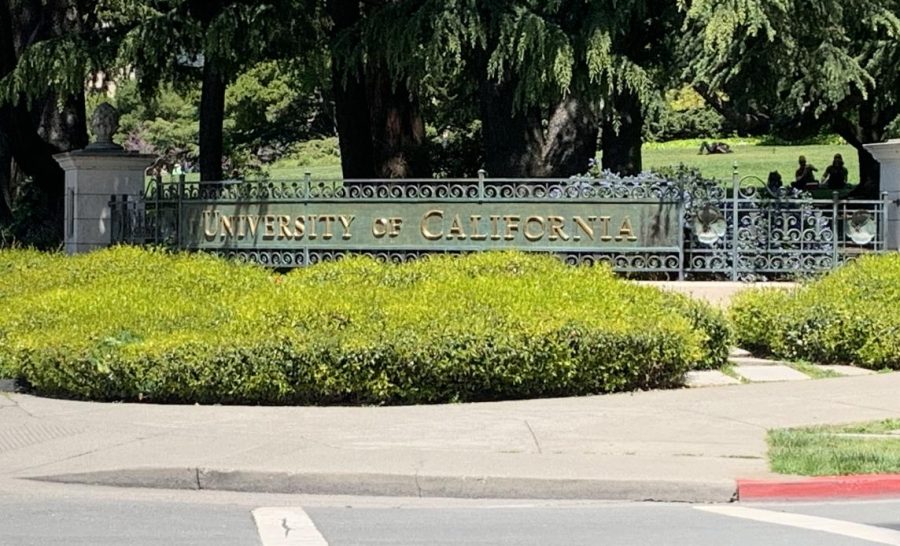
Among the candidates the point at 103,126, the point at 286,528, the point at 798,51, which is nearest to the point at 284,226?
the point at 103,126

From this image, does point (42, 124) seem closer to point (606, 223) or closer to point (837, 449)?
point (606, 223)

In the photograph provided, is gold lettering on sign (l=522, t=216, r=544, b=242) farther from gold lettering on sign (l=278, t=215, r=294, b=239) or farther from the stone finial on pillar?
the stone finial on pillar

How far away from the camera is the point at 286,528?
7.79m

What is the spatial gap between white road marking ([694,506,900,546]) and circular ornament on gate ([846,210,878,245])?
998 centimetres

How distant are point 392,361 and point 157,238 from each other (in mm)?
8525

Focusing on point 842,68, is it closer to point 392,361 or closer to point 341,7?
point 341,7

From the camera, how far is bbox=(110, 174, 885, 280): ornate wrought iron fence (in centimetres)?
1761

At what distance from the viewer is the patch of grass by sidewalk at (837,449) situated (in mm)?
8906

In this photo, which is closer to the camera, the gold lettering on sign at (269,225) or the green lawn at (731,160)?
the gold lettering on sign at (269,225)

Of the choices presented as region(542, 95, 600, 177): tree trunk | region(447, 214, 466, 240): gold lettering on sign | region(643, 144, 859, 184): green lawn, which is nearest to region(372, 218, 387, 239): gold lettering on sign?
region(447, 214, 466, 240): gold lettering on sign

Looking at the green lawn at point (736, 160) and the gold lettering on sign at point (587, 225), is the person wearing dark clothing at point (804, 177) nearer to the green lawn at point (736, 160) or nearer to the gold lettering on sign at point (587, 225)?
the green lawn at point (736, 160)

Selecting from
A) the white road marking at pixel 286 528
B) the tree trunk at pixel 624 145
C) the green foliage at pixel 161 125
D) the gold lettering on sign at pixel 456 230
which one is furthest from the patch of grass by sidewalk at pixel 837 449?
the green foliage at pixel 161 125

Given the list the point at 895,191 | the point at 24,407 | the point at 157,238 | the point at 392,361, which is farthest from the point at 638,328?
the point at 157,238

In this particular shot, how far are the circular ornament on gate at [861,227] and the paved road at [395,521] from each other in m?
9.54
